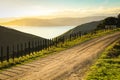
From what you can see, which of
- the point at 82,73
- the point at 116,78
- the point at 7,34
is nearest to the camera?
the point at 116,78

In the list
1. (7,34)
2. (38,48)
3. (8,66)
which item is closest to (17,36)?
(7,34)

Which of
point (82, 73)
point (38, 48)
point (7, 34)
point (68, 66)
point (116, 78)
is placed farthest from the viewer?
point (7, 34)

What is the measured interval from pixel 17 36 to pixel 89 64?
68.7 m

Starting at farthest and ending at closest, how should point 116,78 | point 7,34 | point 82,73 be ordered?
1. point 7,34
2. point 82,73
3. point 116,78

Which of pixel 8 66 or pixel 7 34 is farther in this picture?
pixel 7 34

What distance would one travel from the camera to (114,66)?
23906 mm

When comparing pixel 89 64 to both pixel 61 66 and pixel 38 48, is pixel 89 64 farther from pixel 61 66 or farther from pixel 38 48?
pixel 38 48

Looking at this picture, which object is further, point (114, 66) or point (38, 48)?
point (38, 48)

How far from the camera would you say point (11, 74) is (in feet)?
65.0

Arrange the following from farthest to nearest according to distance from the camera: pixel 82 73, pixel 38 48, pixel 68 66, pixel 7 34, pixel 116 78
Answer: pixel 7 34 < pixel 38 48 < pixel 68 66 < pixel 82 73 < pixel 116 78

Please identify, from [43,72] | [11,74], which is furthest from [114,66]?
[11,74]

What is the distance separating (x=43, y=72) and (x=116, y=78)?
5.86 meters

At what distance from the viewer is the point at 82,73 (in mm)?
20203

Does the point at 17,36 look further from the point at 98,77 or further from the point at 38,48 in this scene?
the point at 98,77
